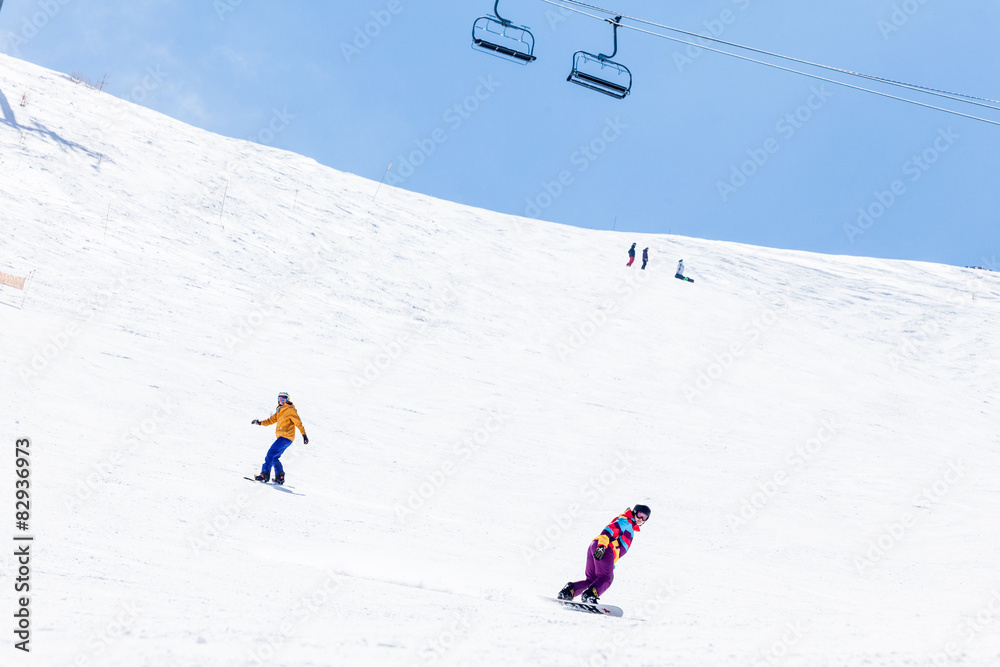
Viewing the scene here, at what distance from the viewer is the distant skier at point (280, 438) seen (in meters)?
10.0

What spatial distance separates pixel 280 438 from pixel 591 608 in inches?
191

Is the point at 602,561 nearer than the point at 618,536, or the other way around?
the point at 602,561

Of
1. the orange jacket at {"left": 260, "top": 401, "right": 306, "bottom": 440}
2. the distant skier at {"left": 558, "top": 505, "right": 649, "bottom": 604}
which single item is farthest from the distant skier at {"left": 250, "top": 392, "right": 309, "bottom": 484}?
the distant skier at {"left": 558, "top": 505, "right": 649, "bottom": 604}

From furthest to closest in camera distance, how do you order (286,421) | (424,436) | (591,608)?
(424,436) < (286,421) < (591,608)

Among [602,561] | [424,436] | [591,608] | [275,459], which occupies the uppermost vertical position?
[424,436]

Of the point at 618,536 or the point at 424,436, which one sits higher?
the point at 424,436

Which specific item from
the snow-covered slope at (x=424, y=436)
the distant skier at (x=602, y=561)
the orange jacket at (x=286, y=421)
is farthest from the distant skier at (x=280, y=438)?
the distant skier at (x=602, y=561)

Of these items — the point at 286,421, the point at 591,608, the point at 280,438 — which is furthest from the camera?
the point at 286,421

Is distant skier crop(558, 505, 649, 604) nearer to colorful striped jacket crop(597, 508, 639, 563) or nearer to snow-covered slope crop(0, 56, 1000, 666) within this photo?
colorful striped jacket crop(597, 508, 639, 563)

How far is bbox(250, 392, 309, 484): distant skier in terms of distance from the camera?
10.0m

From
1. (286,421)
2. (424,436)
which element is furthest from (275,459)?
(424,436)

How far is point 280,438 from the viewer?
33.7ft

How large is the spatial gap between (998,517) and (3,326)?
52.3ft

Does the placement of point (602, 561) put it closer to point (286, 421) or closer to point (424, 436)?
point (286, 421)
